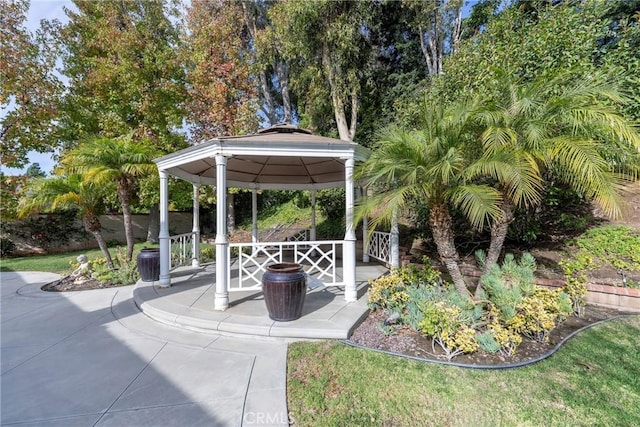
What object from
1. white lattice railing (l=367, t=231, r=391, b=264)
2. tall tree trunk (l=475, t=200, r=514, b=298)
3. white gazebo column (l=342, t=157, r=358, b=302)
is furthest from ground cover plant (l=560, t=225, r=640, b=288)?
white gazebo column (l=342, t=157, r=358, b=302)

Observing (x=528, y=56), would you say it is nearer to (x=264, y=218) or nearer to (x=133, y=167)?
(x=133, y=167)

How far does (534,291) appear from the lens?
4195 millimetres

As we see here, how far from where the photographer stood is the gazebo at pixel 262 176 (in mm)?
4604

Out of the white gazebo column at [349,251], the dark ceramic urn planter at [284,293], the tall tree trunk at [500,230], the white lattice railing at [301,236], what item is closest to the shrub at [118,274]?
the dark ceramic urn planter at [284,293]

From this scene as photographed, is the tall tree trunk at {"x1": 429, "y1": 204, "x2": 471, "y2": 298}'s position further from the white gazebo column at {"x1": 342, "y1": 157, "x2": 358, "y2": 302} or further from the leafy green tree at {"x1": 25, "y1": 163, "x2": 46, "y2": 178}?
the leafy green tree at {"x1": 25, "y1": 163, "x2": 46, "y2": 178}

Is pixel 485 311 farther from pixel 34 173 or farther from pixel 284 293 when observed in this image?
pixel 34 173

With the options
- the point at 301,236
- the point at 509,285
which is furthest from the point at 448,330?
the point at 301,236

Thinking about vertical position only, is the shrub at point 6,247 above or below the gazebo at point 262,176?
below

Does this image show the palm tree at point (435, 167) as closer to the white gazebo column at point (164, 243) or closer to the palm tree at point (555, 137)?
the palm tree at point (555, 137)

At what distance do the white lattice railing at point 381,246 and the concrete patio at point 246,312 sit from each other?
122cm

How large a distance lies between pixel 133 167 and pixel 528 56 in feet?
31.8

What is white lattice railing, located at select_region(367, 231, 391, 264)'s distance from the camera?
714 cm

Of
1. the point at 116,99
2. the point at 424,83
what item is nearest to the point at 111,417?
the point at 424,83

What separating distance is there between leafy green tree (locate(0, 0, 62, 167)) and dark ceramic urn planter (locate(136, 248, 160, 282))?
9.23m
